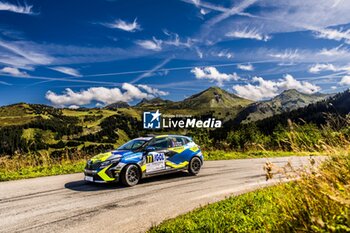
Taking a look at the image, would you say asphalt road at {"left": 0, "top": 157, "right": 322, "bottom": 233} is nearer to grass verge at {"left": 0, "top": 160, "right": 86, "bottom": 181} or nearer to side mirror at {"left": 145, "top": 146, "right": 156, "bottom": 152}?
grass verge at {"left": 0, "top": 160, "right": 86, "bottom": 181}

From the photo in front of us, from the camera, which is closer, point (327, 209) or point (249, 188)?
point (327, 209)

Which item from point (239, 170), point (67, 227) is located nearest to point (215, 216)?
point (67, 227)

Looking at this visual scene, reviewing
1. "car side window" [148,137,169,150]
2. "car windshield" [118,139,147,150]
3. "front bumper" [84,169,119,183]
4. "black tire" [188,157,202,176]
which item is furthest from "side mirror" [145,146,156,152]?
"black tire" [188,157,202,176]

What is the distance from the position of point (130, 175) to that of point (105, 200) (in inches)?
84.9

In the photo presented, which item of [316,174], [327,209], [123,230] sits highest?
[316,174]

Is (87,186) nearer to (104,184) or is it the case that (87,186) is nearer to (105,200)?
(104,184)

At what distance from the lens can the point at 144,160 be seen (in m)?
11.8

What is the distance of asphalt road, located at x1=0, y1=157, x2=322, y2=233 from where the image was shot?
7.09 m

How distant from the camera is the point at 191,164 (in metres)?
13.6

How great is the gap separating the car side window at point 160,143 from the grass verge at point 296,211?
5218 mm

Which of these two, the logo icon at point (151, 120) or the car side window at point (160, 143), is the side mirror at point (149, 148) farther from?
the logo icon at point (151, 120)

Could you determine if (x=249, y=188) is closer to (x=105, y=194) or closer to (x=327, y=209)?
(x=105, y=194)

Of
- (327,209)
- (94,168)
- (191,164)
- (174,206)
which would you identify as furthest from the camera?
(191,164)

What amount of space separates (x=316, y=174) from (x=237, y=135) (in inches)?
1216
